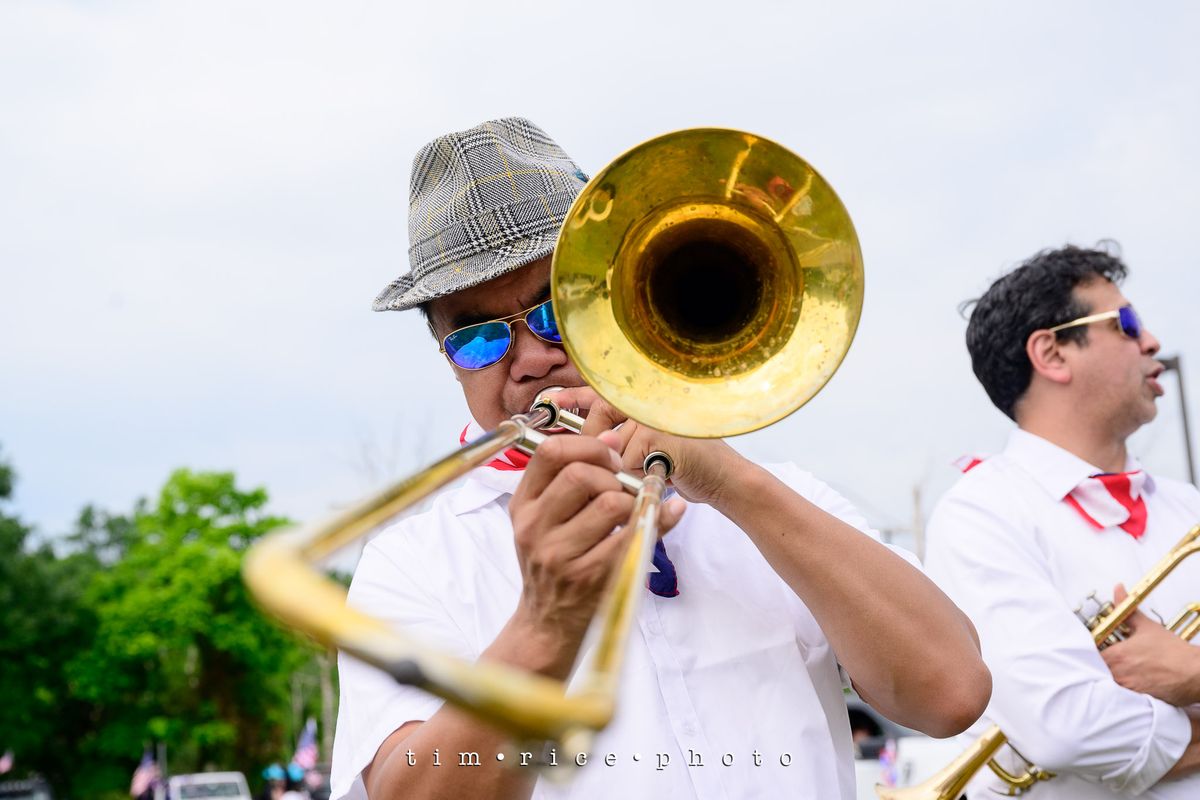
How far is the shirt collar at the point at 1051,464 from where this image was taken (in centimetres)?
355

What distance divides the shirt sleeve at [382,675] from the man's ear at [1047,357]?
258 centimetres

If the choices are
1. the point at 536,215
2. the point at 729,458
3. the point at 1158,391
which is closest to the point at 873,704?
the point at 729,458

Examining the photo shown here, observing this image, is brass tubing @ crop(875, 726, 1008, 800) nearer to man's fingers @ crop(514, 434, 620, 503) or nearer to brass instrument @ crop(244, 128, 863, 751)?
brass instrument @ crop(244, 128, 863, 751)

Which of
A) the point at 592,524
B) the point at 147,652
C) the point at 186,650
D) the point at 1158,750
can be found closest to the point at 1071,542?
the point at 1158,750

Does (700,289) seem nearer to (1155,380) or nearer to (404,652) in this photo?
(404,652)

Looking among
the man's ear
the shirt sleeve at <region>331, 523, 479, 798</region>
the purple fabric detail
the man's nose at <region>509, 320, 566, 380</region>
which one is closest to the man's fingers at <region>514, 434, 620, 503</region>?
the shirt sleeve at <region>331, 523, 479, 798</region>

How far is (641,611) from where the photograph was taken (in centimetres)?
222

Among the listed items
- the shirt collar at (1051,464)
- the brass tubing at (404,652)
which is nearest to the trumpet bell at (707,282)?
the brass tubing at (404,652)

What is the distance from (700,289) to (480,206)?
0.71 metres

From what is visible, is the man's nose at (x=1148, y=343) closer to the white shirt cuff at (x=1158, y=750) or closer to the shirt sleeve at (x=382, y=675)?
the white shirt cuff at (x=1158, y=750)

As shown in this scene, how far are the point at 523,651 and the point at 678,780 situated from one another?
1.57 ft

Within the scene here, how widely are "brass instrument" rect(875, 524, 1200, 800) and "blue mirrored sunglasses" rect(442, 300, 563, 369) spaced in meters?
1.98

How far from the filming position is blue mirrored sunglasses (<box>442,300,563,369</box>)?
2457 mm

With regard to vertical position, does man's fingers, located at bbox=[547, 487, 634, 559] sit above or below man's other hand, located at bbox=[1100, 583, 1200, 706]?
above
